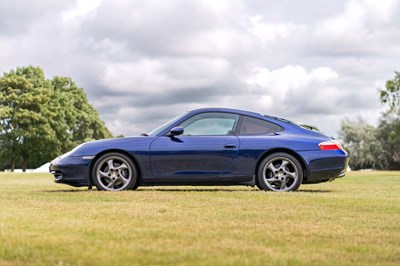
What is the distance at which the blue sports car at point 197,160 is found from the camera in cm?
1118

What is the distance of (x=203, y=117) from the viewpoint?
38.2ft

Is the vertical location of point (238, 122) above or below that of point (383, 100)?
below

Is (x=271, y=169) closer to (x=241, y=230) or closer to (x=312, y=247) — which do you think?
(x=241, y=230)

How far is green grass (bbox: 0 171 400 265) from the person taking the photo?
16.4ft

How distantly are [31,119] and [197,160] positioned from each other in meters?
52.7

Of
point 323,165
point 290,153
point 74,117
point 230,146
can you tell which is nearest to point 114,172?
point 230,146

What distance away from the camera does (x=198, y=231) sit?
6219mm

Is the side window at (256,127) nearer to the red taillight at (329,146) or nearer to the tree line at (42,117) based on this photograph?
the red taillight at (329,146)

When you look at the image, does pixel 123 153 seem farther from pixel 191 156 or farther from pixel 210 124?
pixel 210 124

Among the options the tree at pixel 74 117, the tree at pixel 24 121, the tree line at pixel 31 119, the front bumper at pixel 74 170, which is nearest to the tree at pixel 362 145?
the tree at pixel 74 117

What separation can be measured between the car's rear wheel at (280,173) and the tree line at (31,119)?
50.3 meters

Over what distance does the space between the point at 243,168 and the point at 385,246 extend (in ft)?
18.5

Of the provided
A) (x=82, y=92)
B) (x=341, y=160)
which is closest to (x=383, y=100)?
(x=82, y=92)

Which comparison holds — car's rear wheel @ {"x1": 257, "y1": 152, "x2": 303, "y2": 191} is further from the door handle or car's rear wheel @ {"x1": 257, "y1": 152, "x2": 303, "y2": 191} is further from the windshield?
the windshield
